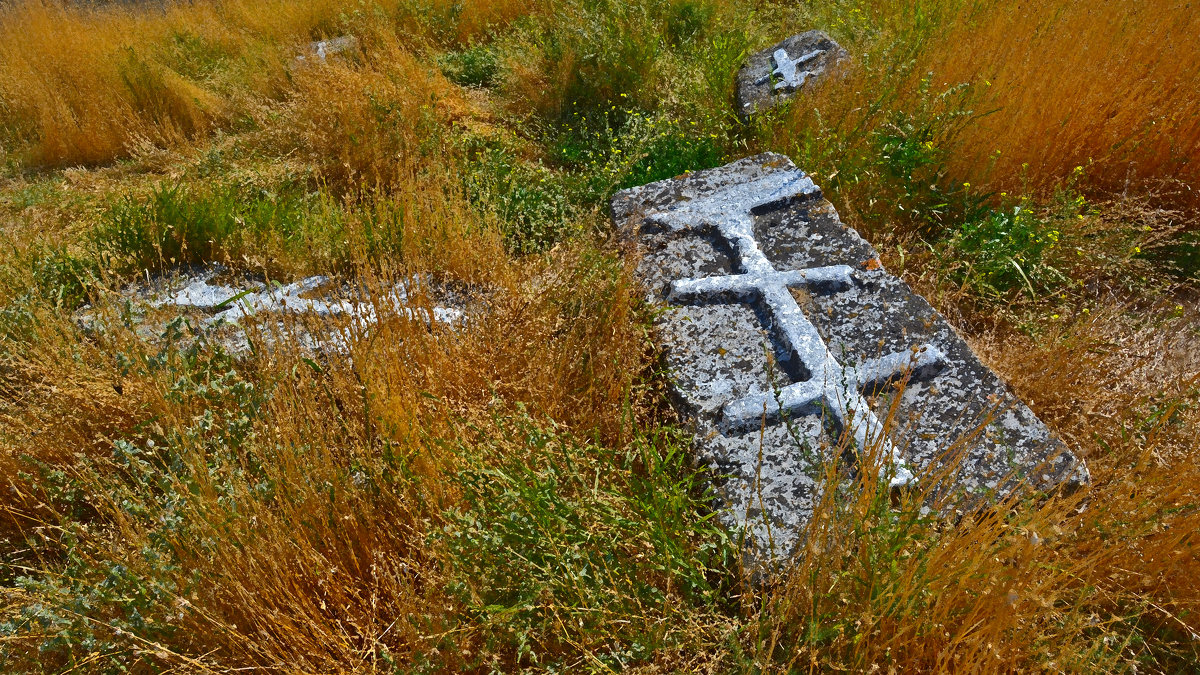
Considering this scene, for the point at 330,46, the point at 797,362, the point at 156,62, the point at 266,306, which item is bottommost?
the point at 797,362

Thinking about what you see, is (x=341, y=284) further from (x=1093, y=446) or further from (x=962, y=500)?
(x=1093, y=446)

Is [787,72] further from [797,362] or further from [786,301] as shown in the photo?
[797,362]

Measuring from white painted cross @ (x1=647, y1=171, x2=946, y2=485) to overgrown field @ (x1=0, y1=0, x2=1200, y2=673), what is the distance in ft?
0.68

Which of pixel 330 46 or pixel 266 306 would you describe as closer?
pixel 266 306

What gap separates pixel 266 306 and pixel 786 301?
183 cm

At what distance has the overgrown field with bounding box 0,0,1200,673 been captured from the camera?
171 centimetres

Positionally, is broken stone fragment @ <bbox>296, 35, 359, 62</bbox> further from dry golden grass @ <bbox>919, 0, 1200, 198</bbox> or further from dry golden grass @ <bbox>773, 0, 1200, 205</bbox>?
dry golden grass @ <bbox>919, 0, 1200, 198</bbox>

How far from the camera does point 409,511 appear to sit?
2008 millimetres

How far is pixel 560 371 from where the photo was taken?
2439mm

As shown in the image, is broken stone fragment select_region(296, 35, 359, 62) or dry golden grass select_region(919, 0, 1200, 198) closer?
dry golden grass select_region(919, 0, 1200, 198)

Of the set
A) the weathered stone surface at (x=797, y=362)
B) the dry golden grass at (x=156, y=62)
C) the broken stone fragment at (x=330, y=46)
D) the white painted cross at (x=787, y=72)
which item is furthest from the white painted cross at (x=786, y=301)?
the broken stone fragment at (x=330, y=46)

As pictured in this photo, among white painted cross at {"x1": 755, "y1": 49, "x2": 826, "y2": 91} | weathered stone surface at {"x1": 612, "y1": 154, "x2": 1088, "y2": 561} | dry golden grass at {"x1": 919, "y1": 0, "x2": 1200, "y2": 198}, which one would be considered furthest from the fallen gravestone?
dry golden grass at {"x1": 919, "y1": 0, "x2": 1200, "y2": 198}

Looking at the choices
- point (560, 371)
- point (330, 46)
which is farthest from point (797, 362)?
point (330, 46)

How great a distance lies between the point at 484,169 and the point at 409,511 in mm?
2513
